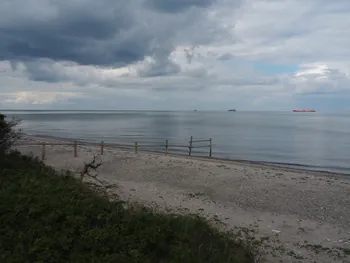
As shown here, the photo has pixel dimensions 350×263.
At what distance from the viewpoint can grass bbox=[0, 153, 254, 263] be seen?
4484mm

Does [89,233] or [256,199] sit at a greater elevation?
[89,233]

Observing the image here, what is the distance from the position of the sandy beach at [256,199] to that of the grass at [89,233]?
1876 mm

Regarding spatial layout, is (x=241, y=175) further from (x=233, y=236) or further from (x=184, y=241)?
(x=184, y=241)

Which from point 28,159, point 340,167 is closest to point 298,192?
point 28,159

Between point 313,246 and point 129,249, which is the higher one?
point 129,249

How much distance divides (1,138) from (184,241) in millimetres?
5926

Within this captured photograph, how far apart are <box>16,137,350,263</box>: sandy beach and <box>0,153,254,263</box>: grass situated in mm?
1876

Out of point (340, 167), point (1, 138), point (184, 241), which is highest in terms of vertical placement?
point (1, 138)

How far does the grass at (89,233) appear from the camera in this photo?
14.7 feet

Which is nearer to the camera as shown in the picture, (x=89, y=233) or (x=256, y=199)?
(x=89, y=233)

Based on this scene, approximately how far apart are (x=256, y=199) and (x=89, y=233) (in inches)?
321

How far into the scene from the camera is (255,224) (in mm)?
8844

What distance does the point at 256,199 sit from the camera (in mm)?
11766

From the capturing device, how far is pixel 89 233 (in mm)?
4859
